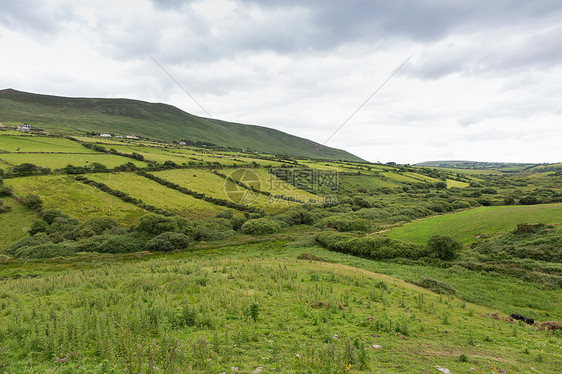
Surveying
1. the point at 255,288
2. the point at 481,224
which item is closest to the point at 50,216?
the point at 255,288

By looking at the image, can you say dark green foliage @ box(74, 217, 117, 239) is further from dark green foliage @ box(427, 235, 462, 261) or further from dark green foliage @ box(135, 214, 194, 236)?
dark green foliage @ box(427, 235, 462, 261)

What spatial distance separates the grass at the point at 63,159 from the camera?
67.1 m

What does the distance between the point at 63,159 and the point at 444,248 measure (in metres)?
99.1

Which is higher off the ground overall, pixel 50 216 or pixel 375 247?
pixel 375 247

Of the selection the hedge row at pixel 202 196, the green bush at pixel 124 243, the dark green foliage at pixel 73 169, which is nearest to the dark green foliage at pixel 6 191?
the dark green foliage at pixel 73 169

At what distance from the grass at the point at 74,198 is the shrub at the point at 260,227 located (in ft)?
81.3

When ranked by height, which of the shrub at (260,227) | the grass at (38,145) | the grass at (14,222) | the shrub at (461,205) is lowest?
the grass at (14,222)

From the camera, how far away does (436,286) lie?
2048 cm

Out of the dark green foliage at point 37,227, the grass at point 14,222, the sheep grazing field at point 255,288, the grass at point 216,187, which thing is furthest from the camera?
the grass at point 216,187

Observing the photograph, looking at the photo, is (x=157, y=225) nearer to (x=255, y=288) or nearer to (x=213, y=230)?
(x=213, y=230)

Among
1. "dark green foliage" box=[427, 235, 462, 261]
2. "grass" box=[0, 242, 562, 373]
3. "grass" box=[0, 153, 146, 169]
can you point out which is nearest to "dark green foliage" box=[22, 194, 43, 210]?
"grass" box=[0, 153, 146, 169]

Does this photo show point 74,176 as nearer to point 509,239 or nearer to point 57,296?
point 57,296

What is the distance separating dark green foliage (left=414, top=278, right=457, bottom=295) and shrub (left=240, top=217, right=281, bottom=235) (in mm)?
35511

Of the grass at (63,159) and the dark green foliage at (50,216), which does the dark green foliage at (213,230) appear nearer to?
the dark green foliage at (50,216)
